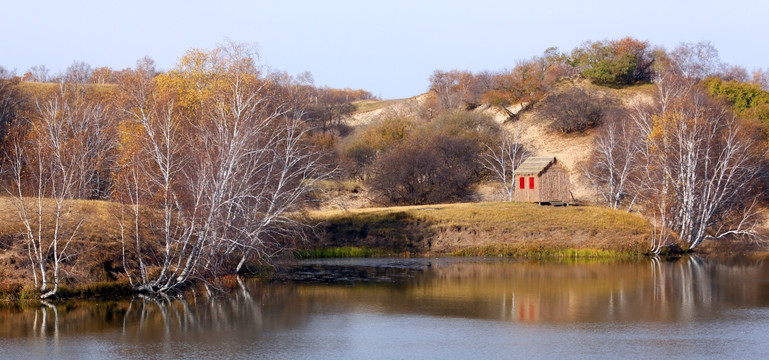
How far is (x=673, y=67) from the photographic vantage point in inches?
3585

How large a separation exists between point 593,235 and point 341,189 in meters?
27.7

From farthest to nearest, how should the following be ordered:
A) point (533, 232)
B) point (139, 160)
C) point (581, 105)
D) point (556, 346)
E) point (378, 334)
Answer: point (581, 105)
point (533, 232)
point (139, 160)
point (378, 334)
point (556, 346)

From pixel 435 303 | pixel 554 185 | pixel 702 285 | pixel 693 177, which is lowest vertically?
pixel 435 303

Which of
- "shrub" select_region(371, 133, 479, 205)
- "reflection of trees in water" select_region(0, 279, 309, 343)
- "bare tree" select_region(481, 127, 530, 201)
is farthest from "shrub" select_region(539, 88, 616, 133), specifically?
"reflection of trees in water" select_region(0, 279, 309, 343)

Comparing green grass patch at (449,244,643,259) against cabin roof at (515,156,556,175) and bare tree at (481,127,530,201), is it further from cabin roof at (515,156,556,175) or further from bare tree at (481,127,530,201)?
bare tree at (481,127,530,201)

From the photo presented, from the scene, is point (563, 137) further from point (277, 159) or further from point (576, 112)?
point (277, 159)

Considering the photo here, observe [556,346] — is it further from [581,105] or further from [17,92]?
[581,105]

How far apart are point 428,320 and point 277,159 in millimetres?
16657

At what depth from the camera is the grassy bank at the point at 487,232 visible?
48.9 m

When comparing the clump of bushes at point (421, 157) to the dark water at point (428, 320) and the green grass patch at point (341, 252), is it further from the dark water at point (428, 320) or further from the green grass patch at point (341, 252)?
the dark water at point (428, 320)

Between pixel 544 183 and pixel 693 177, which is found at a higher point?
pixel 693 177

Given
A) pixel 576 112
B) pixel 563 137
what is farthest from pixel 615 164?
pixel 576 112

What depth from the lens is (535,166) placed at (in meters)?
58.5

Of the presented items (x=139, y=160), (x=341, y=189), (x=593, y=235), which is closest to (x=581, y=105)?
(x=341, y=189)
